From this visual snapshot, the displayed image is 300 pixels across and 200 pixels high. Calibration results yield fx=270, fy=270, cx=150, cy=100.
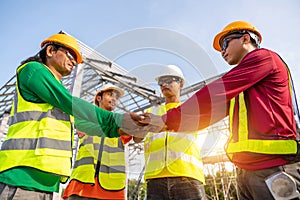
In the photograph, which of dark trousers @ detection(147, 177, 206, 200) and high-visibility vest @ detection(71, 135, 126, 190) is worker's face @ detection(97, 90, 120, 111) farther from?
dark trousers @ detection(147, 177, 206, 200)

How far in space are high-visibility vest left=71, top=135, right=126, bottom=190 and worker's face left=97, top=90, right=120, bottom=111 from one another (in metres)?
0.62

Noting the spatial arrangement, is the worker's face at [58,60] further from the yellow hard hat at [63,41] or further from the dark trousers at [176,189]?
the dark trousers at [176,189]

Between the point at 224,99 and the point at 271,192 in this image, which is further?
the point at 224,99

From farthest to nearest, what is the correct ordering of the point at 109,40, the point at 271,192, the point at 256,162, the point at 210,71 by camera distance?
the point at 109,40
the point at 210,71
the point at 256,162
the point at 271,192

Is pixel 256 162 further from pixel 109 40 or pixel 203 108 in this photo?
pixel 109 40

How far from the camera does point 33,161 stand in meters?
1.83

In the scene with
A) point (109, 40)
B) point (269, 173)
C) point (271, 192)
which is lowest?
point (271, 192)

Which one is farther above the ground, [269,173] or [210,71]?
[210,71]

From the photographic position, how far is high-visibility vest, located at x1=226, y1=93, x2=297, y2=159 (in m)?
1.69

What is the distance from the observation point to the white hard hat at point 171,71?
3.71 metres

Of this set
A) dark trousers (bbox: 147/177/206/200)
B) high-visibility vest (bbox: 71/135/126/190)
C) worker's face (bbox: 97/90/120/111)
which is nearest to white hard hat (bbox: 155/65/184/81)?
worker's face (bbox: 97/90/120/111)

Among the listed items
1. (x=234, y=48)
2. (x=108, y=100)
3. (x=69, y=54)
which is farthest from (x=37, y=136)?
(x=108, y=100)

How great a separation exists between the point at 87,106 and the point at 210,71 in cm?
138

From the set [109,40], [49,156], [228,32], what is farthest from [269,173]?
[109,40]
